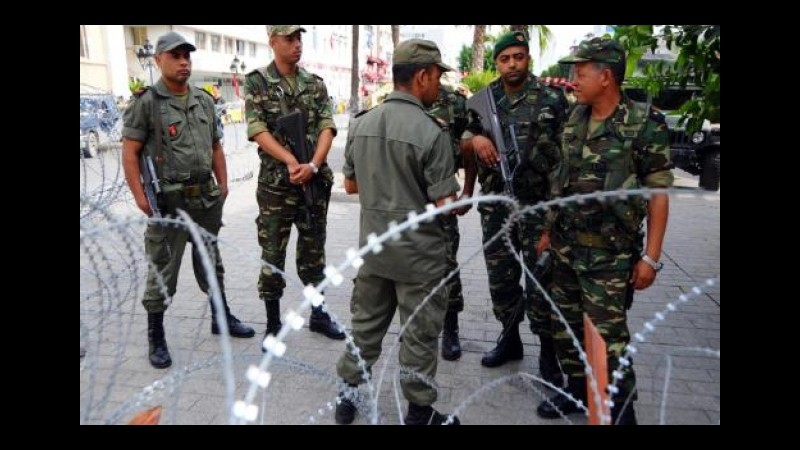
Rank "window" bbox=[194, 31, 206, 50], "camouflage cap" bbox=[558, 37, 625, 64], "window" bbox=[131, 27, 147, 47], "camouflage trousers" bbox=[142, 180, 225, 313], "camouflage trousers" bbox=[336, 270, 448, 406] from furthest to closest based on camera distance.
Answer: "window" bbox=[194, 31, 206, 50] < "window" bbox=[131, 27, 147, 47] < "camouflage trousers" bbox=[142, 180, 225, 313] < "camouflage trousers" bbox=[336, 270, 448, 406] < "camouflage cap" bbox=[558, 37, 625, 64]

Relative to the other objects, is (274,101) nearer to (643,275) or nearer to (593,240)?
(593,240)

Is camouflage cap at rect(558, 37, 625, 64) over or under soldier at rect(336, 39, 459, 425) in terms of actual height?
over

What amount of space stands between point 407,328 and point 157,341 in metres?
1.69

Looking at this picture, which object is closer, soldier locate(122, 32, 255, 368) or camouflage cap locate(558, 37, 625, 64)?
camouflage cap locate(558, 37, 625, 64)

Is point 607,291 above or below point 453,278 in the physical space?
above

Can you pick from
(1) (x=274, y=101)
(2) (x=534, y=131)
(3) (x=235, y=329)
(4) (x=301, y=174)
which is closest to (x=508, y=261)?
(2) (x=534, y=131)

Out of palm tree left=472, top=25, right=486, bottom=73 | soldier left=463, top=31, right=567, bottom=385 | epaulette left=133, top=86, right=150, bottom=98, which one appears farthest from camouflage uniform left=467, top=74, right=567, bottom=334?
palm tree left=472, top=25, right=486, bottom=73

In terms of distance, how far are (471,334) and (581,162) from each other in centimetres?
171

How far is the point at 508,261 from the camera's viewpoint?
10.4 ft

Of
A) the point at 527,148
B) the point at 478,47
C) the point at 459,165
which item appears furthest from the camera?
the point at 478,47

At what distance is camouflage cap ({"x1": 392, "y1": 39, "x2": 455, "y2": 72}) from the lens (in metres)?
2.39

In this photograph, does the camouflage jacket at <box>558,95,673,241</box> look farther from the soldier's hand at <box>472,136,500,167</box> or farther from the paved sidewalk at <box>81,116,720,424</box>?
the soldier's hand at <box>472,136,500,167</box>

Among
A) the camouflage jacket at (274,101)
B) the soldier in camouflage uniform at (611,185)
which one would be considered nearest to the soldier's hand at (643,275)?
the soldier in camouflage uniform at (611,185)

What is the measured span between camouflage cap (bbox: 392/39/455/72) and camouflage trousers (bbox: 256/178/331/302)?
1341mm
